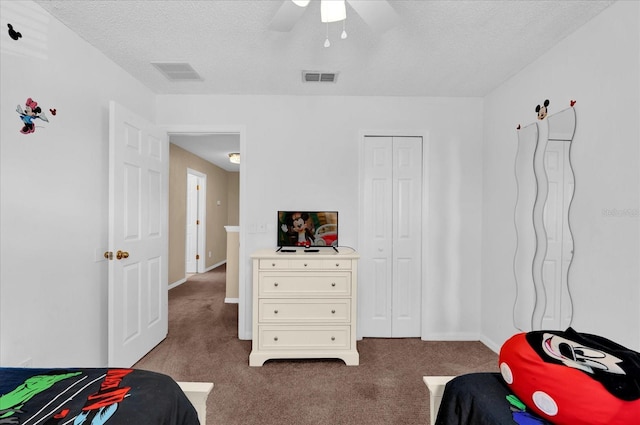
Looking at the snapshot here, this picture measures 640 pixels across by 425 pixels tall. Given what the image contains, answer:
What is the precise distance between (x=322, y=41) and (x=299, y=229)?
5.68 ft

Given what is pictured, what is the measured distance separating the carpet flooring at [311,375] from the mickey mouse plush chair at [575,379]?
1.24 metres

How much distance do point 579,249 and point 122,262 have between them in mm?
3316

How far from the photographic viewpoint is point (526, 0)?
1.85m

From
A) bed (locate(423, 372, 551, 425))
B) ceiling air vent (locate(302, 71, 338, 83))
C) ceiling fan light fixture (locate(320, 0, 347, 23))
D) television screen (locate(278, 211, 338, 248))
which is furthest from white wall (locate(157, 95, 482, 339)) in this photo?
bed (locate(423, 372, 551, 425))

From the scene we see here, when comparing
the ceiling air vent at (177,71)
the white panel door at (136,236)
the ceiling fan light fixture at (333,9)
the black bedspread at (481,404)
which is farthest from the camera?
the ceiling air vent at (177,71)

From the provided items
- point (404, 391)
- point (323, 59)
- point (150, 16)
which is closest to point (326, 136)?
point (323, 59)

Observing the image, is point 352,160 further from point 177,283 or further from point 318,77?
point 177,283

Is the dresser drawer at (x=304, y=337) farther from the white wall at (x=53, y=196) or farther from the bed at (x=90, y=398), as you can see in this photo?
the bed at (x=90, y=398)

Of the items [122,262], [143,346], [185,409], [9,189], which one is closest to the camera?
[185,409]

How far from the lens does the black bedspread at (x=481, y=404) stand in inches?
38.0

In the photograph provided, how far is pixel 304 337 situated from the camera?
9.07 feet

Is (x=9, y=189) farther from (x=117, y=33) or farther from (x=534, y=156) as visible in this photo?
(x=534, y=156)

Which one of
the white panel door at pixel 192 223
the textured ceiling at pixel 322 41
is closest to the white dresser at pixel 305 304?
the textured ceiling at pixel 322 41

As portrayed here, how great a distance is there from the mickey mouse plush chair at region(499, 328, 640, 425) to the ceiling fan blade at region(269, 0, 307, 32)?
1747mm
